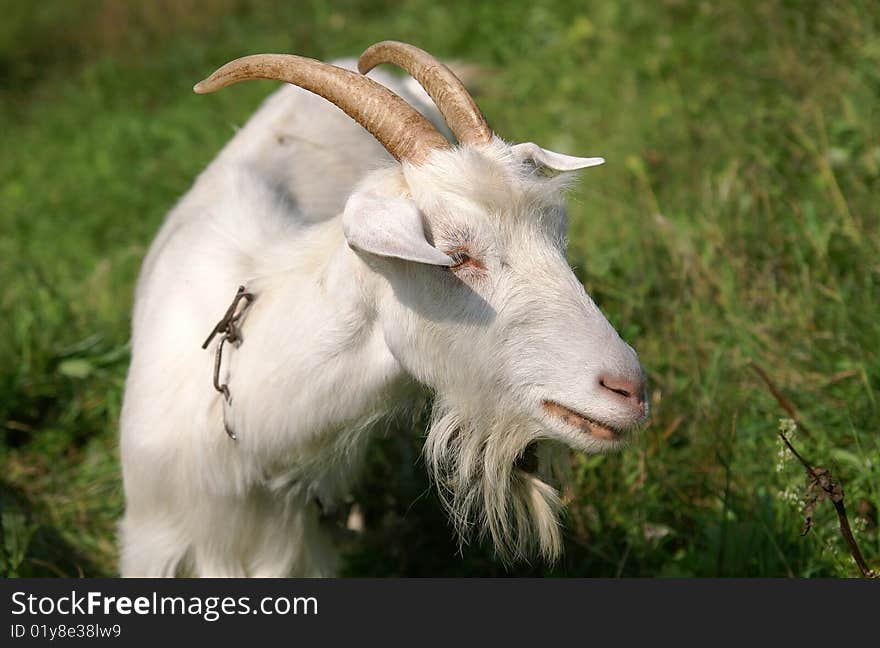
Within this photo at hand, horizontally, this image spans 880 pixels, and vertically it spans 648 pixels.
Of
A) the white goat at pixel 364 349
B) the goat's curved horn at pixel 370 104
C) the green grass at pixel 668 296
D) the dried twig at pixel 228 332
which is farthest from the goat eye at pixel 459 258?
the green grass at pixel 668 296

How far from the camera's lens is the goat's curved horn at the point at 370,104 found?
101 inches

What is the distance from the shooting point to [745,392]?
3727 mm

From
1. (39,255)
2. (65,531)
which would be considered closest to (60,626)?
(65,531)

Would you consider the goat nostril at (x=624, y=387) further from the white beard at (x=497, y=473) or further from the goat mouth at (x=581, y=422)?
the white beard at (x=497, y=473)

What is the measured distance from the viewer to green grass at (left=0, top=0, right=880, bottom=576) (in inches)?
139

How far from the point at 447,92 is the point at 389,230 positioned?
2.17ft

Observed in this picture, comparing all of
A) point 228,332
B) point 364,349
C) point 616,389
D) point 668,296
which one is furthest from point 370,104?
point 668,296

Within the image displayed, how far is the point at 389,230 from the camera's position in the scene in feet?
7.59

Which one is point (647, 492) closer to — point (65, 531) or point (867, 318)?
point (867, 318)

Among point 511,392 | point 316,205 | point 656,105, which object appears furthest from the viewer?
point 656,105

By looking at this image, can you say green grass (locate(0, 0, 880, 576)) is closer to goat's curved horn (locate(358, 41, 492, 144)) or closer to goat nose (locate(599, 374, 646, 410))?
goat nose (locate(599, 374, 646, 410))

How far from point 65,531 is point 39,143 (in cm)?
622

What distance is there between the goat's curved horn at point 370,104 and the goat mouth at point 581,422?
Answer: 0.67 metres

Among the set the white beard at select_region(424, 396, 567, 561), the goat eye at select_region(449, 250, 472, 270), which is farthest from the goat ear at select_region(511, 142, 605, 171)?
the white beard at select_region(424, 396, 567, 561)
